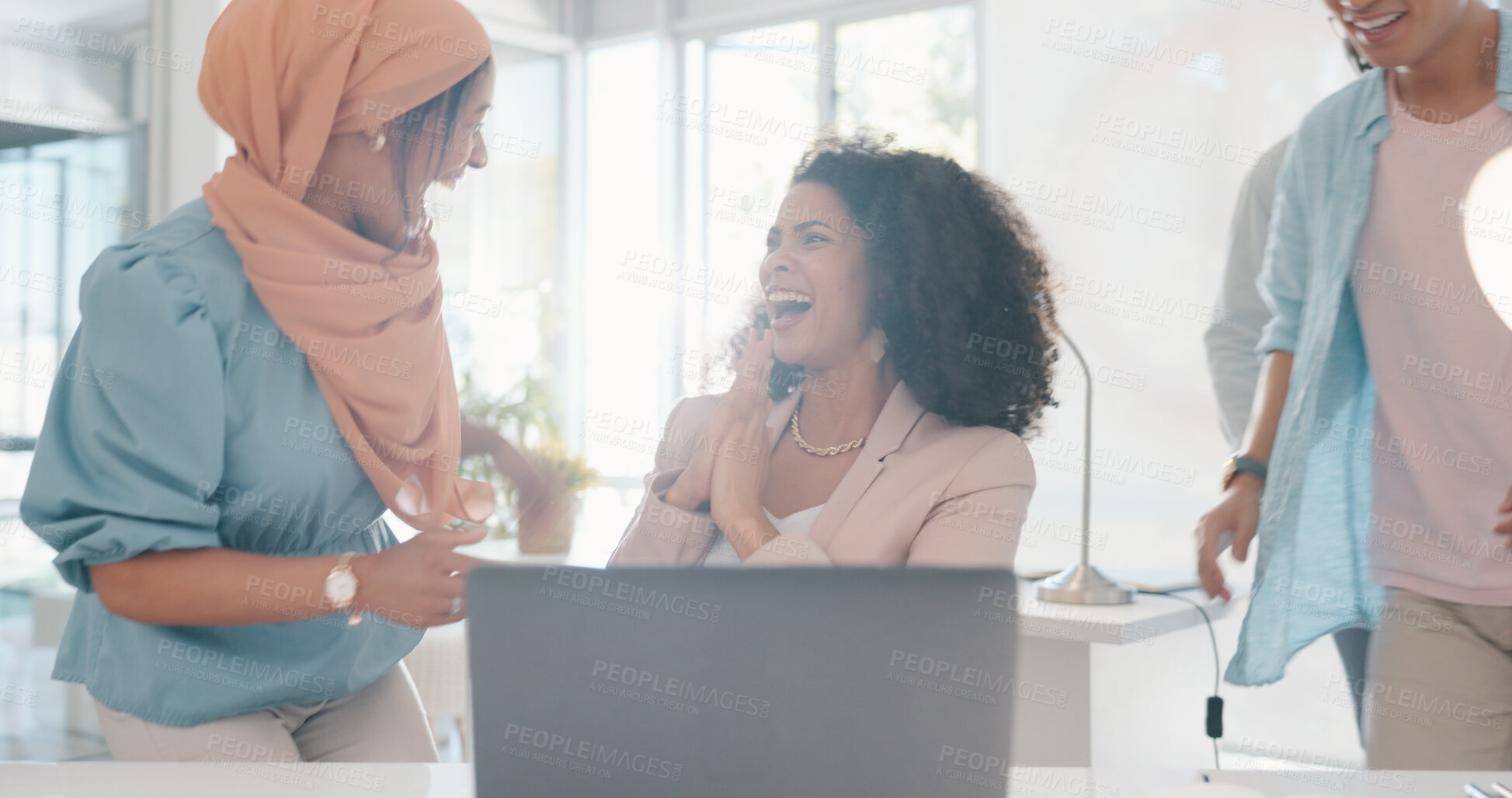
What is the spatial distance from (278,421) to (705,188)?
3.78 meters

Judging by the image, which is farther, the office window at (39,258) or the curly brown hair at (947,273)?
the office window at (39,258)

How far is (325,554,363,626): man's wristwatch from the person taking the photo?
1064 millimetres

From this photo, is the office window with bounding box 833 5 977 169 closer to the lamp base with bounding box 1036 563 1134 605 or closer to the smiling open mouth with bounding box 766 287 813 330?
the lamp base with bounding box 1036 563 1134 605

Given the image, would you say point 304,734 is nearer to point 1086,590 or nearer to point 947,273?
point 947,273

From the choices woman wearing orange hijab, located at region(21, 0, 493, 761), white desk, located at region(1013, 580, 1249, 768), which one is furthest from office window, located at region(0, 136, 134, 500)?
white desk, located at region(1013, 580, 1249, 768)

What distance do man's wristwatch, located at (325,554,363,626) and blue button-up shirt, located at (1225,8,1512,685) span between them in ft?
4.11

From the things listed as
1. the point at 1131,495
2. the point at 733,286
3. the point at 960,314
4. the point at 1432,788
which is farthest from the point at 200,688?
the point at 733,286

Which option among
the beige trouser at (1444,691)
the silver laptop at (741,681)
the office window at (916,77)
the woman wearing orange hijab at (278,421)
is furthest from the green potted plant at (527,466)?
the office window at (916,77)

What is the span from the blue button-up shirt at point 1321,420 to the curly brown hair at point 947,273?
1.18ft

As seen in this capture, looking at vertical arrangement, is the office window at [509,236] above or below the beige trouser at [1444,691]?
above

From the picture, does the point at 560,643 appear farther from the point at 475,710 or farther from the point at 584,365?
the point at 584,365

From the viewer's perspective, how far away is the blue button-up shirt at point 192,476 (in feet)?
3.43

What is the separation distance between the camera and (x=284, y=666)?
1.20 meters

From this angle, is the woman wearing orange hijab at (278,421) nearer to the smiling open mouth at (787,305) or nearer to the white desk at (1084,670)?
the smiling open mouth at (787,305)
